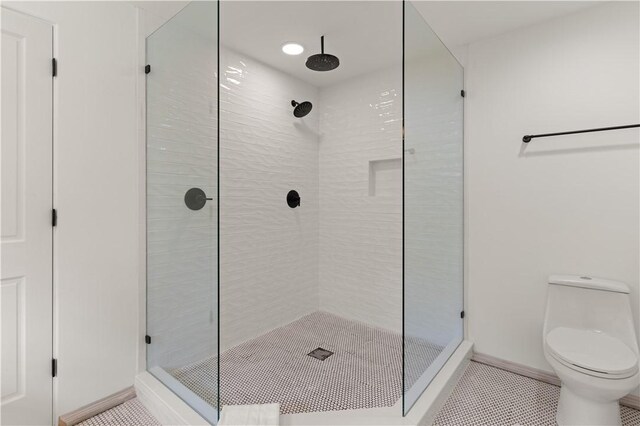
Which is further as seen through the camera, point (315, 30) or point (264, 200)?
point (264, 200)

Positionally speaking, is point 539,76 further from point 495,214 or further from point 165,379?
point 165,379

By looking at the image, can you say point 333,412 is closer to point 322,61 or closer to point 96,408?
point 96,408

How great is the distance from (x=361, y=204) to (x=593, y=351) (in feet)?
6.13

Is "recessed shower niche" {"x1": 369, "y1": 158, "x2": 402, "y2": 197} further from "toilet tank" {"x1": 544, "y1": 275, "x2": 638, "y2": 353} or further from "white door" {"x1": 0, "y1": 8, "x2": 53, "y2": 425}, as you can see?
"white door" {"x1": 0, "y1": 8, "x2": 53, "y2": 425}

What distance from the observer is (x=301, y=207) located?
315 centimetres

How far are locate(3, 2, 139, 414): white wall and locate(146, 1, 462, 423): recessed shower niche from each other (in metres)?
0.14

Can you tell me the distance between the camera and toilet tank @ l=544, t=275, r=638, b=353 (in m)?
1.85

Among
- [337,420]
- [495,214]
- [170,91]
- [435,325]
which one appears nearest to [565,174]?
[495,214]

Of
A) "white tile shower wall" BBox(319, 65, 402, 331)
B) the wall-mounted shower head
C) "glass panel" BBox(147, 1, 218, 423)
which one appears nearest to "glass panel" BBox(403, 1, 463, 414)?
"white tile shower wall" BBox(319, 65, 402, 331)

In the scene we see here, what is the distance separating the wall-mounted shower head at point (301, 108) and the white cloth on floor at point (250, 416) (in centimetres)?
228

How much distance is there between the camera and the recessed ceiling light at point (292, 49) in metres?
2.44

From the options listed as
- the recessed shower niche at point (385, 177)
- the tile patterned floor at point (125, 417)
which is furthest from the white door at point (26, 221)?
the recessed shower niche at point (385, 177)

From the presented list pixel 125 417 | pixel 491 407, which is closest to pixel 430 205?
pixel 491 407

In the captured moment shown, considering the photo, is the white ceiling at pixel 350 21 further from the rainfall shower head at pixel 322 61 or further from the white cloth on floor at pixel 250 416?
the white cloth on floor at pixel 250 416
